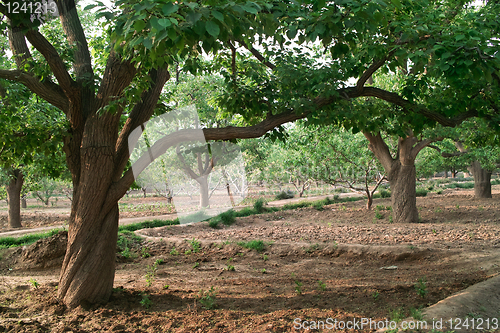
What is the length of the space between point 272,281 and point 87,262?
2736mm

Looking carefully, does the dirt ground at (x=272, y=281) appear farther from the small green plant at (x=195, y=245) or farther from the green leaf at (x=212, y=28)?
the green leaf at (x=212, y=28)

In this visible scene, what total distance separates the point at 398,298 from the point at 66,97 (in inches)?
193

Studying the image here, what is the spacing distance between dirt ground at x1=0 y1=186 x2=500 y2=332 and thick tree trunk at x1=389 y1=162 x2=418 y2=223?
46.1 inches

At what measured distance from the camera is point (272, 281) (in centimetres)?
532

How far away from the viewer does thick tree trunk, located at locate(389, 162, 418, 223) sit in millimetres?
10023

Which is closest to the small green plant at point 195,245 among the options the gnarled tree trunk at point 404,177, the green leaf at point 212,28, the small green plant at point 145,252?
the small green plant at point 145,252

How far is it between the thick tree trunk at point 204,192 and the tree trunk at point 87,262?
1404 cm

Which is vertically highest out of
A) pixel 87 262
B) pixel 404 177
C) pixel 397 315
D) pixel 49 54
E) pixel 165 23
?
pixel 49 54

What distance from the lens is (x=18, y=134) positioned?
4.63m

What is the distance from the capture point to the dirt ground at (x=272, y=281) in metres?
3.61

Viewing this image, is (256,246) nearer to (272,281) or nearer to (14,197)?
(272,281)

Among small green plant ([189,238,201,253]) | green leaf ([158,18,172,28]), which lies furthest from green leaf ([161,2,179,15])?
small green plant ([189,238,201,253])

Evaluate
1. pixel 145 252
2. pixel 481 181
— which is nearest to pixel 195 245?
pixel 145 252

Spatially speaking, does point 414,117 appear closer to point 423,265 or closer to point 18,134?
point 423,265
